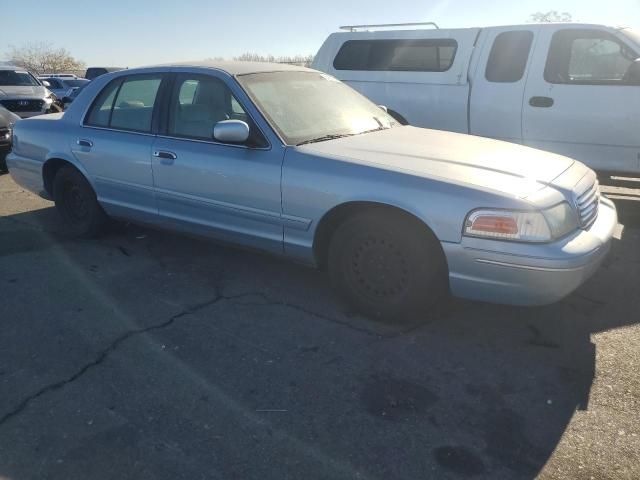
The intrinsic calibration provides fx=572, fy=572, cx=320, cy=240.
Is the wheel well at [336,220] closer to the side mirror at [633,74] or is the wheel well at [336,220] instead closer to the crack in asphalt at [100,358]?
the crack in asphalt at [100,358]

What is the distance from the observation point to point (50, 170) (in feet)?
17.9

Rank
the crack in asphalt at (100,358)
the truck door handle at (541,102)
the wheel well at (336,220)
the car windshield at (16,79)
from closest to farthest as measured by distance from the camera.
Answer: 1. the crack in asphalt at (100,358)
2. the wheel well at (336,220)
3. the truck door handle at (541,102)
4. the car windshield at (16,79)

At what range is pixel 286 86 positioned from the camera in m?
4.40

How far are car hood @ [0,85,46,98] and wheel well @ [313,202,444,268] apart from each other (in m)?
12.3

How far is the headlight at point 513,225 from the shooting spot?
10.1ft

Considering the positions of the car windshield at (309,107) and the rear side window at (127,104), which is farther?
the rear side window at (127,104)

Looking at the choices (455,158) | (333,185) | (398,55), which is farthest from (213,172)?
(398,55)

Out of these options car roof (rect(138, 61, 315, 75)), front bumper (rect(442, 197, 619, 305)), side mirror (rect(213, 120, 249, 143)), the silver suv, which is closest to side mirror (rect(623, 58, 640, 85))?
front bumper (rect(442, 197, 619, 305))

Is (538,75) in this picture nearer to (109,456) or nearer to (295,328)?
(295,328)

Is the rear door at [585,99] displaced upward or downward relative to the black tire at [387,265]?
upward

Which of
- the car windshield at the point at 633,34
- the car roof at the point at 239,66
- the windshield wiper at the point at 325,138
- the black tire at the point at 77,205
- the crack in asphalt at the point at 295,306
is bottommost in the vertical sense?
the crack in asphalt at the point at 295,306

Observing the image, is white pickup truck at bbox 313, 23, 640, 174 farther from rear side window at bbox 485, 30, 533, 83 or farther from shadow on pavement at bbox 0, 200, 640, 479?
shadow on pavement at bbox 0, 200, 640, 479

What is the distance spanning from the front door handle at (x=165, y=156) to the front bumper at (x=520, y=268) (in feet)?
7.21

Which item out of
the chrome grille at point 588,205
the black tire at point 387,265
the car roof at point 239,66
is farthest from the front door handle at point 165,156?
the chrome grille at point 588,205
